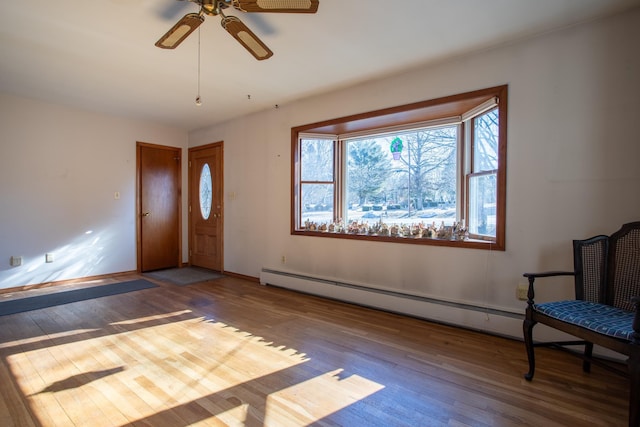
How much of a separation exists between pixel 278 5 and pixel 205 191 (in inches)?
170

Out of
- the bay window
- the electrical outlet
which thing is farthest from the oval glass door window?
the electrical outlet

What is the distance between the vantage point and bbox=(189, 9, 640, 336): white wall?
7.50 feet

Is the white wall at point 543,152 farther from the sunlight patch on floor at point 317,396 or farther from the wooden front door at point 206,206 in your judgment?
the wooden front door at point 206,206

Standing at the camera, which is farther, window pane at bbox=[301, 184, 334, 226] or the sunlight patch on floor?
window pane at bbox=[301, 184, 334, 226]

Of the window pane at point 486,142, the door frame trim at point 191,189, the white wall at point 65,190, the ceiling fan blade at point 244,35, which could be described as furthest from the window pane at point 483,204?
the white wall at point 65,190

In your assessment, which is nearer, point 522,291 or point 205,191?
point 522,291

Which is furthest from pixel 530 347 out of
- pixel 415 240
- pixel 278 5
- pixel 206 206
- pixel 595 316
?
pixel 206 206

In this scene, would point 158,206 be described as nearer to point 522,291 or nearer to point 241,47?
point 241,47

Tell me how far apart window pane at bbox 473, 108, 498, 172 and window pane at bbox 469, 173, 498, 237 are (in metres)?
0.12

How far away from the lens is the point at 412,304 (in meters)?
3.16

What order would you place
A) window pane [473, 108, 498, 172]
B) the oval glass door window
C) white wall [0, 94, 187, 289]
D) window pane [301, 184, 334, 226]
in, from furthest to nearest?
1. the oval glass door window
2. window pane [301, 184, 334, 226]
3. white wall [0, 94, 187, 289]
4. window pane [473, 108, 498, 172]

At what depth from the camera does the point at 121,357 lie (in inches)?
92.7

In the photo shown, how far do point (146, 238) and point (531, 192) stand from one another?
556 centimetres

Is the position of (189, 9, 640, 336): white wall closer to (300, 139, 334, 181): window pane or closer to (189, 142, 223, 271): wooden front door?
(300, 139, 334, 181): window pane
